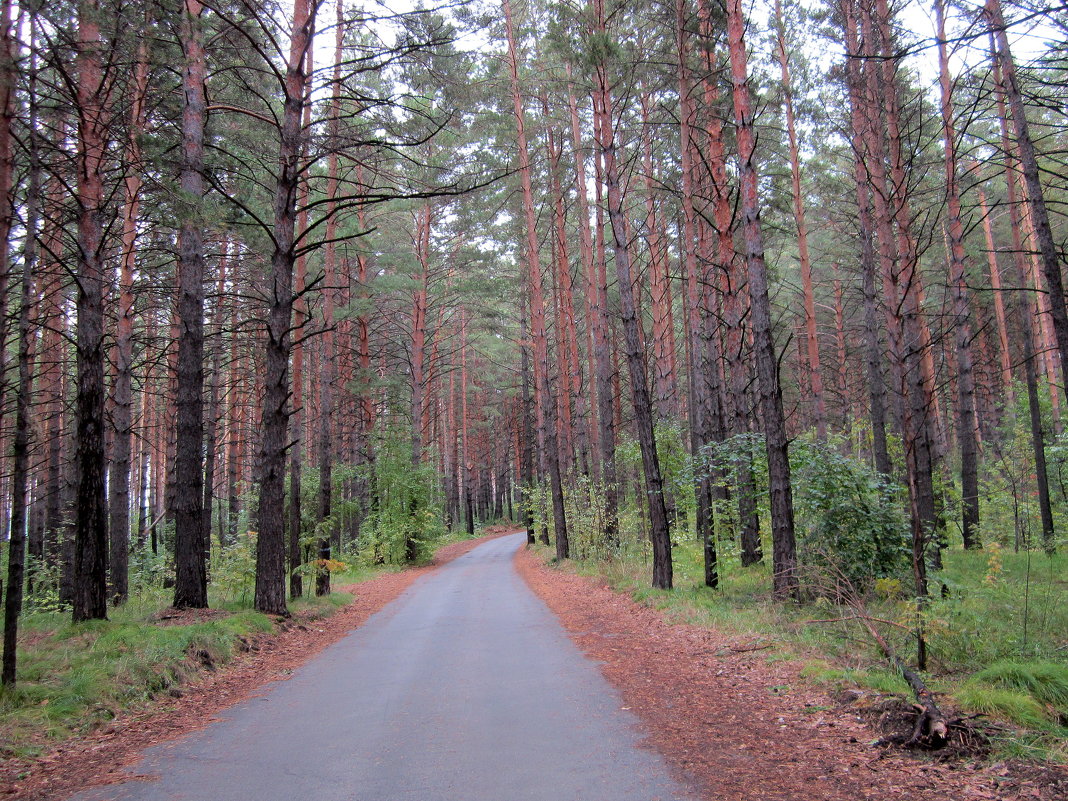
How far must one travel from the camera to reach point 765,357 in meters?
8.62

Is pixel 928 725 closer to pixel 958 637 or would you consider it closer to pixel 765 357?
pixel 958 637

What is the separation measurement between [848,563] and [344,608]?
8.92 metres

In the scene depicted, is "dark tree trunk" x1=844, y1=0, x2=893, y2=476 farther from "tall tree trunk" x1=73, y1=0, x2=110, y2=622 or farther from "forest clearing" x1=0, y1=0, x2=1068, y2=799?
"tall tree trunk" x1=73, y1=0, x2=110, y2=622

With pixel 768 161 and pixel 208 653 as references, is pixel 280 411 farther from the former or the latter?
pixel 768 161

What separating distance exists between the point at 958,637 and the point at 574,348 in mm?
16100

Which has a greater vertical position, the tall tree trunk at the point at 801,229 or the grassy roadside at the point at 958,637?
the tall tree trunk at the point at 801,229

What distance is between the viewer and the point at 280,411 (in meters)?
9.55

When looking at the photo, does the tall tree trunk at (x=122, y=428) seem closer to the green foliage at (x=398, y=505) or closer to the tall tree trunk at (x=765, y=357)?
the green foliage at (x=398, y=505)

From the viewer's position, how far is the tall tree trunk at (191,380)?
8.90 metres

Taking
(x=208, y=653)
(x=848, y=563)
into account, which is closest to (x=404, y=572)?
(x=208, y=653)

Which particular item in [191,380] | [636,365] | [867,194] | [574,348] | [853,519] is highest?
[867,194]

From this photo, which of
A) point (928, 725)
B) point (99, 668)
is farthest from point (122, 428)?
point (928, 725)

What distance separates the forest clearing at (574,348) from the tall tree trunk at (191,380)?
6 cm

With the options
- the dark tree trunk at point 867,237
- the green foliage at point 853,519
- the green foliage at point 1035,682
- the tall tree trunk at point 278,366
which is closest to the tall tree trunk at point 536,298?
the dark tree trunk at point 867,237
